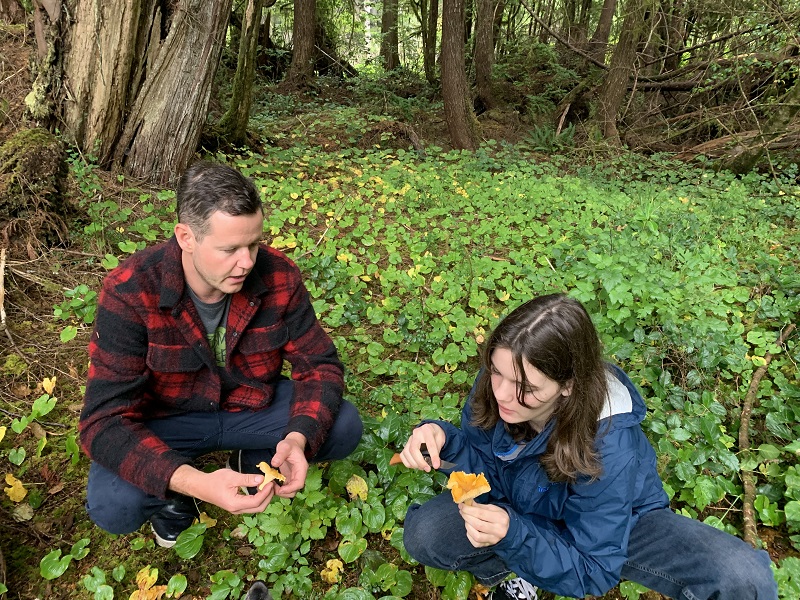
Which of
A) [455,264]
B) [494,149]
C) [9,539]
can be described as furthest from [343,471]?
[494,149]

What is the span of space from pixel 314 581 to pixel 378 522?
1.12 feet

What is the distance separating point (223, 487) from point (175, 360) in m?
0.56

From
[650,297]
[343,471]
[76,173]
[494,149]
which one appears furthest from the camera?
[494,149]

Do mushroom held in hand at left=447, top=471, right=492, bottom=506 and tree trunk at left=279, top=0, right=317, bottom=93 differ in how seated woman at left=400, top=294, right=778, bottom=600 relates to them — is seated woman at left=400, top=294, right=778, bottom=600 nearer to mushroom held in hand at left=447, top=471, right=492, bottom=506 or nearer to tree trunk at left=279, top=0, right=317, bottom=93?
mushroom held in hand at left=447, top=471, right=492, bottom=506

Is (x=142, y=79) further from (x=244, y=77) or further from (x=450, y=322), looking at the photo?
(x=450, y=322)

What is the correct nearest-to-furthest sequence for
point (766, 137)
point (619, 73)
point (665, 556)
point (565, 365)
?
point (565, 365), point (665, 556), point (766, 137), point (619, 73)

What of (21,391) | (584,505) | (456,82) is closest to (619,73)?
(456,82)

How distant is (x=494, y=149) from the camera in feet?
25.2

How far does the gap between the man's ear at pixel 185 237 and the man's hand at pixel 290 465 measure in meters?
0.81

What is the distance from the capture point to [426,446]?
6.18 ft

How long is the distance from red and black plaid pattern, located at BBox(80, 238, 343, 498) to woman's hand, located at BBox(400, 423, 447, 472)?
0.38 meters

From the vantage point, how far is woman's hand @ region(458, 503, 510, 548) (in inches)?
57.9

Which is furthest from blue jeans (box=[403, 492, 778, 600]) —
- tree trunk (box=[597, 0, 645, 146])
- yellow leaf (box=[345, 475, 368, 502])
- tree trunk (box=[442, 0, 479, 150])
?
tree trunk (box=[597, 0, 645, 146])

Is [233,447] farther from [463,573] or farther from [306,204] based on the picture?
[306,204]
